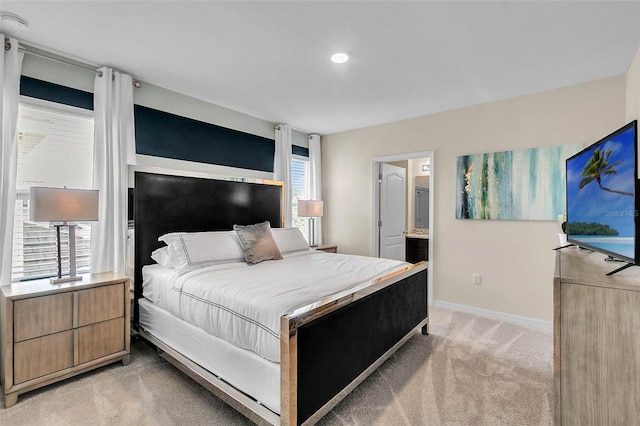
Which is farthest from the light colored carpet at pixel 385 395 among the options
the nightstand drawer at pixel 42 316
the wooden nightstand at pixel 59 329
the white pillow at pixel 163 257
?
the white pillow at pixel 163 257

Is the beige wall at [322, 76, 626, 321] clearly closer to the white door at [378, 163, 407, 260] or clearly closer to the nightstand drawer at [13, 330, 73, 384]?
the white door at [378, 163, 407, 260]

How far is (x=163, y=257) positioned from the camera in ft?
9.48

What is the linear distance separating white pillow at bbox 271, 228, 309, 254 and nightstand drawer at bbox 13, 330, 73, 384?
6.49 ft

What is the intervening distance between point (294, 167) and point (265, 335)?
3523 mm

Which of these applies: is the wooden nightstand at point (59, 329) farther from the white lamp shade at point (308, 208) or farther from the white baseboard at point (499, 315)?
the white baseboard at point (499, 315)

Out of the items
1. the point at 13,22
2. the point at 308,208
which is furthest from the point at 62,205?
the point at 308,208

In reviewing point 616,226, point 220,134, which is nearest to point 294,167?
point 220,134

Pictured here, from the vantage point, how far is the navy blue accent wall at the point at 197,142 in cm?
316

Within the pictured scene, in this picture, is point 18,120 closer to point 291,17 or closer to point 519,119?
point 291,17

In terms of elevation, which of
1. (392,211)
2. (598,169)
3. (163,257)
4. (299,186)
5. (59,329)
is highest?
(299,186)

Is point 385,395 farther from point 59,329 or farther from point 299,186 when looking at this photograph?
point 299,186

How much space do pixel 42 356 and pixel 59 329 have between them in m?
0.18

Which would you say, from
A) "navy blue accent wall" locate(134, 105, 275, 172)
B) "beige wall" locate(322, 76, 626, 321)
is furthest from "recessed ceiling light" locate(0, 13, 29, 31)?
"beige wall" locate(322, 76, 626, 321)

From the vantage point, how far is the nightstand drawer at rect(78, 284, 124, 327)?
7.54 feet
